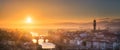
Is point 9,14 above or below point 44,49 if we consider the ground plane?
above

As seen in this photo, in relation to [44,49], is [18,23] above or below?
above

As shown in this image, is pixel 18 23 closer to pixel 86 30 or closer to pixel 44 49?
pixel 44 49

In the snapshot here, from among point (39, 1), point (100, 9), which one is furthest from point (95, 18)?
point (39, 1)

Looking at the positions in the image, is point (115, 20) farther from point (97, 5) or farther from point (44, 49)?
point (44, 49)

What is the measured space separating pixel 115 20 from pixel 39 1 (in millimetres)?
963

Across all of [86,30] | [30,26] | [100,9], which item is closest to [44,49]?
[30,26]

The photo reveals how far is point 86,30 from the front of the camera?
3242 mm

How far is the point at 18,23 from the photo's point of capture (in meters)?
3.29

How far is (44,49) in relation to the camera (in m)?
3.23

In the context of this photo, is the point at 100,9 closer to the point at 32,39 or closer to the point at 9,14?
the point at 32,39

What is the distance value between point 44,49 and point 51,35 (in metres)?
0.19

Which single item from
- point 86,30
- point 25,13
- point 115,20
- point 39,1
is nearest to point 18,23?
point 25,13

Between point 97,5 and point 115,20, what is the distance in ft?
0.95

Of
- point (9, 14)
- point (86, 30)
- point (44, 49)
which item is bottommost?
point (44, 49)
